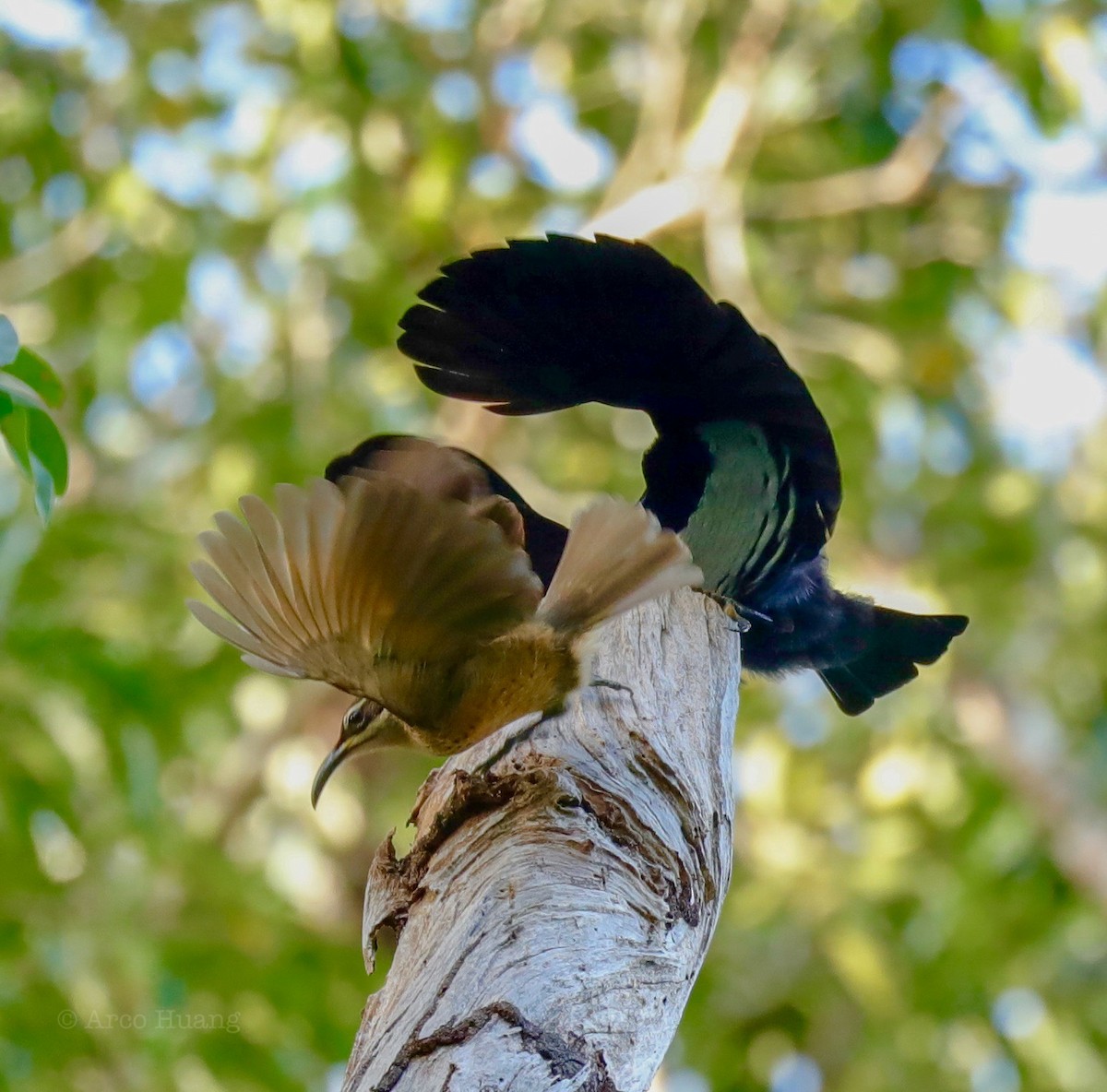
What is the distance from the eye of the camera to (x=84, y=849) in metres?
3.76

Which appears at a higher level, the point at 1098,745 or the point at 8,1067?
A: the point at 1098,745

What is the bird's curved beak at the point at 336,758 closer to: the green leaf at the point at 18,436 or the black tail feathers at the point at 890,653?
the green leaf at the point at 18,436

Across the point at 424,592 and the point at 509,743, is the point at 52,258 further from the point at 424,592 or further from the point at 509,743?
the point at 509,743

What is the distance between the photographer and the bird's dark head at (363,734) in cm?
238

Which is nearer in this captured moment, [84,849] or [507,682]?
[507,682]

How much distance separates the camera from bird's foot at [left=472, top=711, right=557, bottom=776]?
1.78 meters

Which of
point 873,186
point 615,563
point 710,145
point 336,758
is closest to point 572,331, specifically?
point 615,563

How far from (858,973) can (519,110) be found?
3.58m

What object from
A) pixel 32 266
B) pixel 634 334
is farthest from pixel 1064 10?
pixel 32 266

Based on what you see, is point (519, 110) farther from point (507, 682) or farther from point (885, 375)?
point (507, 682)

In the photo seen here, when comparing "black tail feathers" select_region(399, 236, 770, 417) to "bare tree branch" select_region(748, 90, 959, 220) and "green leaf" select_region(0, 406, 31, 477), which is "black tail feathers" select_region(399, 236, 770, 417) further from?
"bare tree branch" select_region(748, 90, 959, 220)

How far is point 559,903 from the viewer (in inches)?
60.7

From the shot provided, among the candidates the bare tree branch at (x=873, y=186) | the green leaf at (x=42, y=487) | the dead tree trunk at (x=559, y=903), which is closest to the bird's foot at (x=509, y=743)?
the dead tree trunk at (x=559, y=903)

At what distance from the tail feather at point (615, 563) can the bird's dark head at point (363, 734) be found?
51 cm
